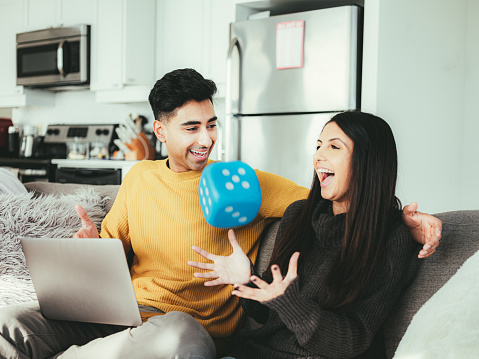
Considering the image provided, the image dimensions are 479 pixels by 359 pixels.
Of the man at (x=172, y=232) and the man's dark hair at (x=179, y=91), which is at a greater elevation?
the man's dark hair at (x=179, y=91)

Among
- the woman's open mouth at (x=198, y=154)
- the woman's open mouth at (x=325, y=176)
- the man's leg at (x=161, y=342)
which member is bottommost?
the man's leg at (x=161, y=342)

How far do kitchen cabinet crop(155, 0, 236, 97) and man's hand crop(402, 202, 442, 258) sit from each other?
2834 mm

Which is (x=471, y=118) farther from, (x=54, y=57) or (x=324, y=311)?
(x=54, y=57)

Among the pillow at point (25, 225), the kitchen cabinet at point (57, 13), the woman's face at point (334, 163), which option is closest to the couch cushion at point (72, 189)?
the pillow at point (25, 225)

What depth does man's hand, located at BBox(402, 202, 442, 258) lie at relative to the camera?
3.78 ft

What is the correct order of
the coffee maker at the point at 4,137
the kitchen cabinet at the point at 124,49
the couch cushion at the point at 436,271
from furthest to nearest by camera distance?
1. the coffee maker at the point at 4,137
2. the kitchen cabinet at the point at 124,49
3. the couch cushion at the point at 436,271

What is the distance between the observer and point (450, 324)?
892mm

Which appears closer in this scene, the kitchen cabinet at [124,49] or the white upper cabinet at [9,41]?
the kitchen cabinet at [124,49]

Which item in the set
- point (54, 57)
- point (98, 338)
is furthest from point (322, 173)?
point (54, 57)

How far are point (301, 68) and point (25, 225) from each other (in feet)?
5.25

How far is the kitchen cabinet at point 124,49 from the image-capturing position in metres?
4.17

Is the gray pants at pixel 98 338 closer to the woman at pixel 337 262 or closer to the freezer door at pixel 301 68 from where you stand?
the woman at pixel 337 262

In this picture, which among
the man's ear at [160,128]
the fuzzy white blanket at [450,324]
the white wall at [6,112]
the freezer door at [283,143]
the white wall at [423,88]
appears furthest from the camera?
the white wall at [6,112]

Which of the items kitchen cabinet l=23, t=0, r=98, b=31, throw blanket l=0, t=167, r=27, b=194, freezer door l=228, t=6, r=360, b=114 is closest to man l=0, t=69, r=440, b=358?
throw blanket l=0, t=167, r=27, b=194
